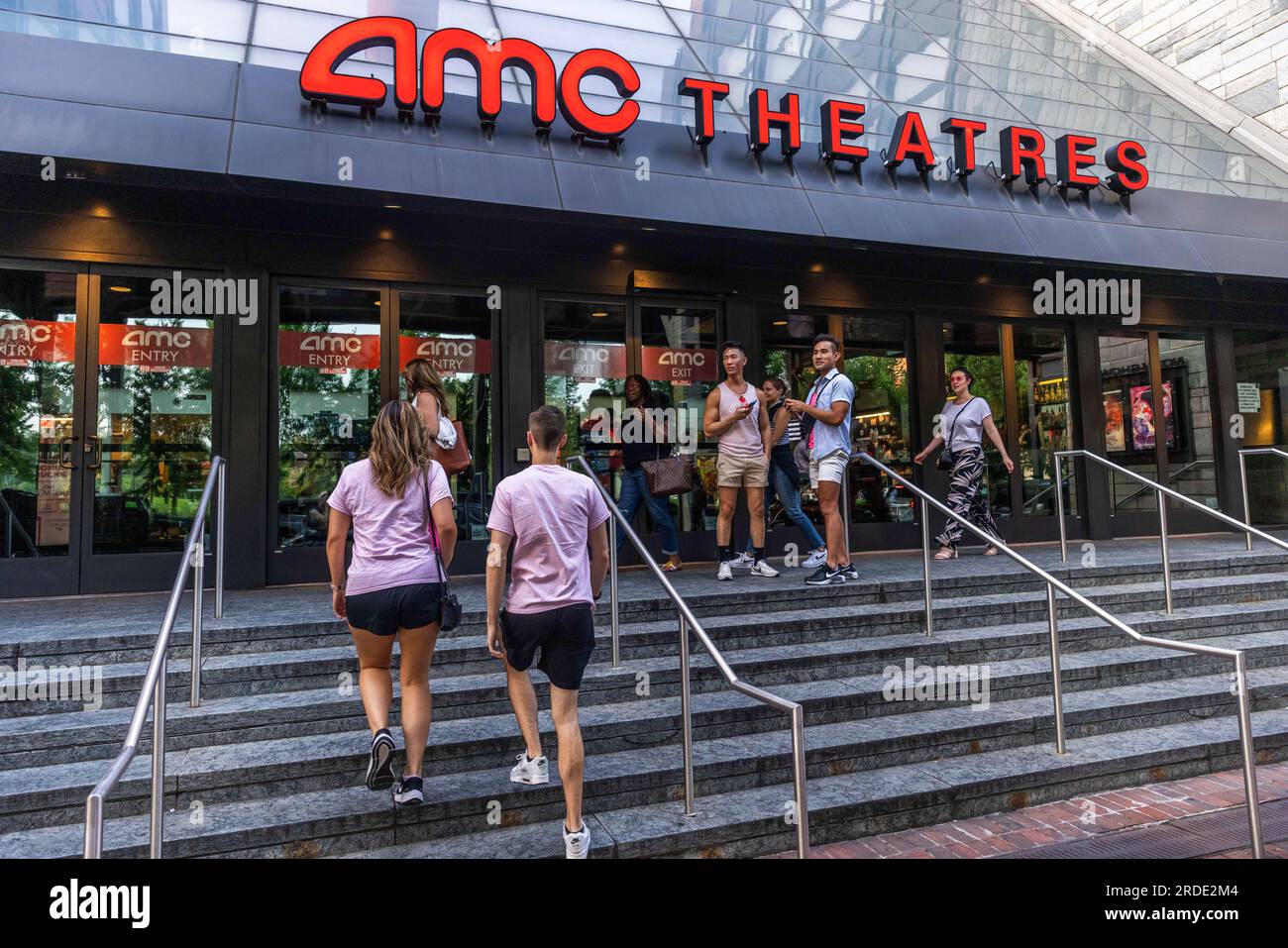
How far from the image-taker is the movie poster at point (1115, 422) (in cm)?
1112

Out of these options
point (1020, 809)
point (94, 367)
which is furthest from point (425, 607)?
point (94, 367)

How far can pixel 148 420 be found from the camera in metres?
7.35

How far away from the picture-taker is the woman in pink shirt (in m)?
3.72

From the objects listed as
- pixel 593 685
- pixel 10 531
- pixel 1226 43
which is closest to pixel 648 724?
pixel 593 685

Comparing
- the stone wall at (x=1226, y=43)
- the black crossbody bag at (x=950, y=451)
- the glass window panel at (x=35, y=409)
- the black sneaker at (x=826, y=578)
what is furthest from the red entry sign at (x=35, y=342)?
the stone wall at (x=1226, y=43)

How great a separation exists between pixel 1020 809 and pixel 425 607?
10.6 feet

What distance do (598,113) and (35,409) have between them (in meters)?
5.68

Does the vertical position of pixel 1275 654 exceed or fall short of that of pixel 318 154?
it falls short

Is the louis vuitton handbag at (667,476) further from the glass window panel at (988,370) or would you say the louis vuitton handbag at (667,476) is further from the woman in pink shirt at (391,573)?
the glass window panel at (988,370)

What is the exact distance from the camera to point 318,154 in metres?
6.64

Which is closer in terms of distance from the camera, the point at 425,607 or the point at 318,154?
the point at 425,607

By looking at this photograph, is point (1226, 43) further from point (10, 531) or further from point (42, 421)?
point (10, 531)

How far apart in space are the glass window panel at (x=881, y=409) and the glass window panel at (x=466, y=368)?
4309 millimetres
